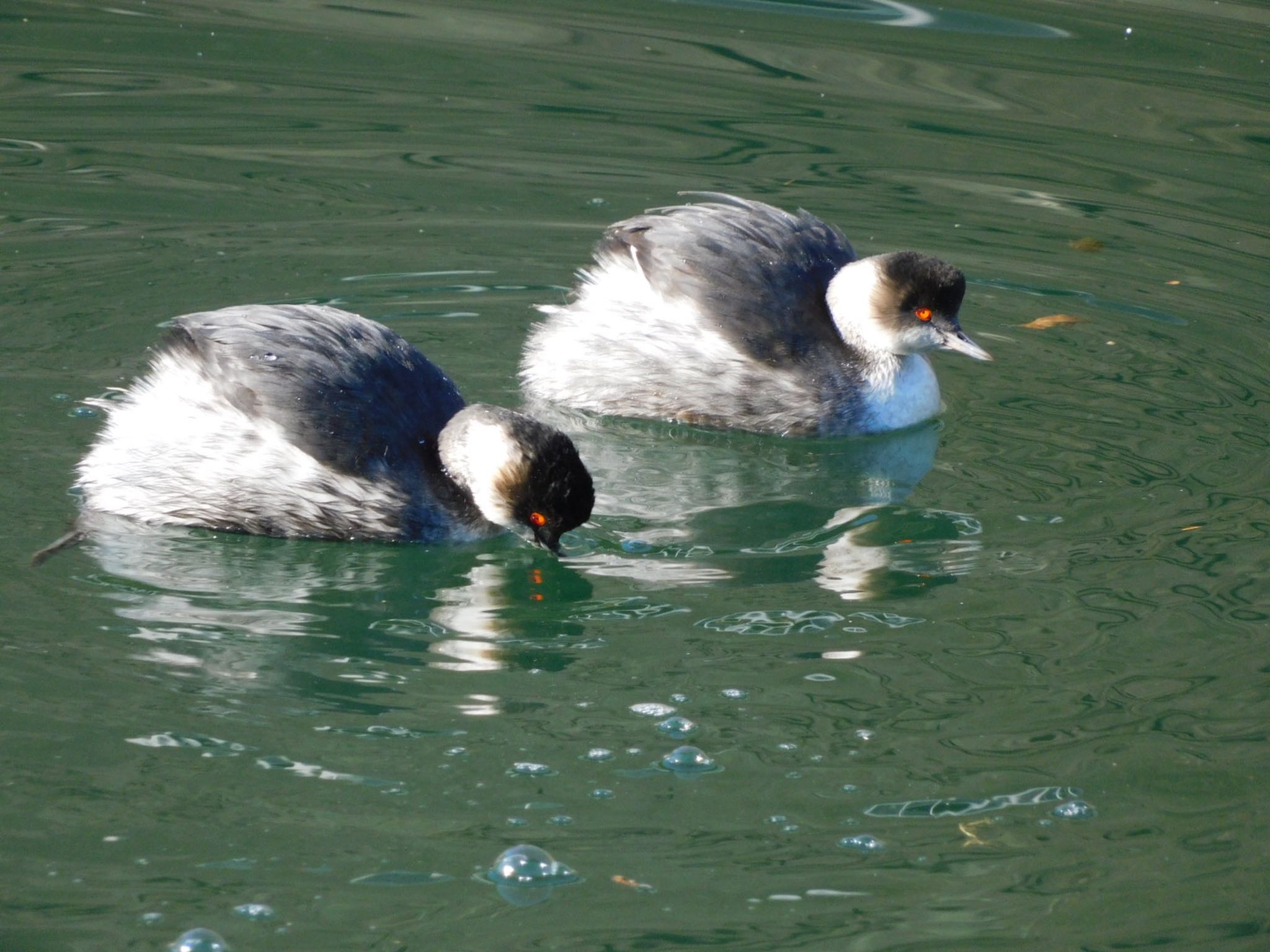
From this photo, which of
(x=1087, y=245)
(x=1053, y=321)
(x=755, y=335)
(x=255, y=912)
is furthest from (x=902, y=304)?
(x=255, y=912)

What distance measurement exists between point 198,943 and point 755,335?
401cm

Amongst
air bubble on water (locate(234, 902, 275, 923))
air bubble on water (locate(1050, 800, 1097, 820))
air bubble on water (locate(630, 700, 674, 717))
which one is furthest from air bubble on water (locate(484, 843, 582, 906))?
air bubble on water (locate(1050, 800, 1097, 820))

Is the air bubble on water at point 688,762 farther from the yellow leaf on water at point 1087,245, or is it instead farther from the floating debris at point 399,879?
the yellow leaf on water at point 1087,245

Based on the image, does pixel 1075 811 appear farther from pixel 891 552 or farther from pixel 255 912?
pixel 255 912

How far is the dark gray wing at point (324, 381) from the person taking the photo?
5617 mm

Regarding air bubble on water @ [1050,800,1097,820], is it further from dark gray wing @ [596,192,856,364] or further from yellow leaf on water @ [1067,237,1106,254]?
yellow leaf on water @ [1067,237,1106,254]

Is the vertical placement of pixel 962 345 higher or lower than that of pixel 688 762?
higher

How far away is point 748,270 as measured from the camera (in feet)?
23.4

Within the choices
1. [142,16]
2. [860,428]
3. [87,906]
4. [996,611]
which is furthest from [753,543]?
[142,16]

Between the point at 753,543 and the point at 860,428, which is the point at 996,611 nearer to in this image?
the point at 753,543

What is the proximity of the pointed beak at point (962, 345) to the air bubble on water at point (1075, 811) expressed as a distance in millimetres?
3118

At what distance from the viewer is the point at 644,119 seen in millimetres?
10781

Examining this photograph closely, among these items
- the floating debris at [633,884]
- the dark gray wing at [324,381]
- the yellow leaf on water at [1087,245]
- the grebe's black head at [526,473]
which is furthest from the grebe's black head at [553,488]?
the yellow leaf on water at [1087,245]

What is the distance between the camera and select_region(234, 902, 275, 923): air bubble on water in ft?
12.4
